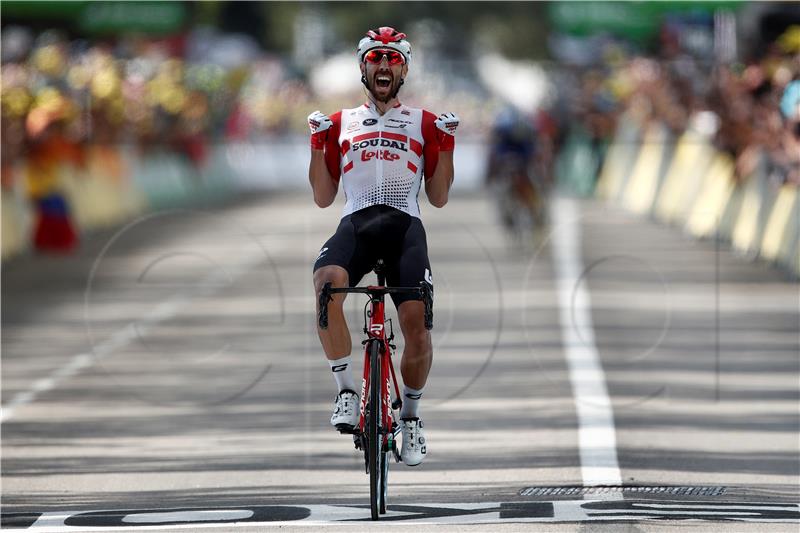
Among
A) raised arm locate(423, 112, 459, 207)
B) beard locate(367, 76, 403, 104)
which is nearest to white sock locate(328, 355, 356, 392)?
raised arm locate(423, 112, 459, 207)

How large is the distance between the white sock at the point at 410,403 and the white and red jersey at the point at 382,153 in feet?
2.75

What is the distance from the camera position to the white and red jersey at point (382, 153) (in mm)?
10055

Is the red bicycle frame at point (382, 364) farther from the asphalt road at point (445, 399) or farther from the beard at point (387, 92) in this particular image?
the beard at point (387, 92)

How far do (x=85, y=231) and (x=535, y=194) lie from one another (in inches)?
263

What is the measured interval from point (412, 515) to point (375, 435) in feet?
1.59

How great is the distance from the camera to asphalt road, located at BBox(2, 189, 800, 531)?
399 inches

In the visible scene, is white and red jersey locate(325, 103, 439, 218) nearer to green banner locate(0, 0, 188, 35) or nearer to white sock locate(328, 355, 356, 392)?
white sock locate(328, 355, 356, 392)

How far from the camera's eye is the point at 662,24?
49.7m

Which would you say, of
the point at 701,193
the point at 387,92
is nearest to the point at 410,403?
the point at 387,92

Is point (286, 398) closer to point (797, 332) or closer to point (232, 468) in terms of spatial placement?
point (232, 468)

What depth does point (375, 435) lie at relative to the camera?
951cm

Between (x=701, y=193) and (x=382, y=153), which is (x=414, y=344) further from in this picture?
(x=701, y=193)

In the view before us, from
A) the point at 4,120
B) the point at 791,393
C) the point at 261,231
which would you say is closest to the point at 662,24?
the point at 261,231

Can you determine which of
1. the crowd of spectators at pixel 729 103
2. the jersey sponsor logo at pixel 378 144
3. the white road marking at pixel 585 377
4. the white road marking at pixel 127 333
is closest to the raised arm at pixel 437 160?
the jersey sponsor logo at pixel 378 144
